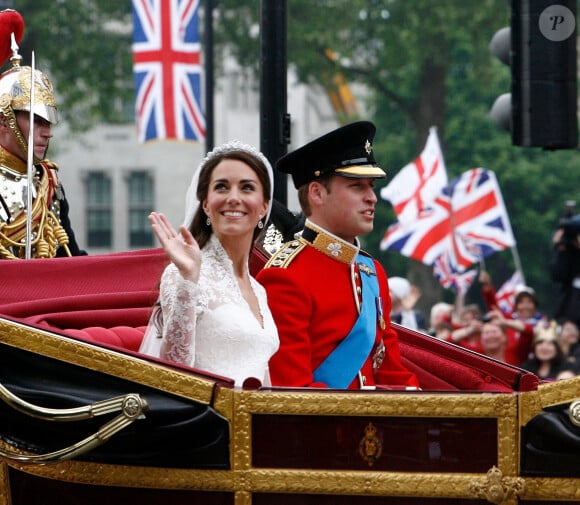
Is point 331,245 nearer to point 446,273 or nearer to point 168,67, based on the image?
point 168,67

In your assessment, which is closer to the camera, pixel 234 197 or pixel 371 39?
pixel 234 197

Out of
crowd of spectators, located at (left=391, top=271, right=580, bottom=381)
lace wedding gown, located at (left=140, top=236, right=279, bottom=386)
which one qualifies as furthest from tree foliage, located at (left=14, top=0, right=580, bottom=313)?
lace wedding gown, located at (left=140, top=236, right=279, bottom=386)

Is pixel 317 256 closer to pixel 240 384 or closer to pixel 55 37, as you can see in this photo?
pixel 240 384

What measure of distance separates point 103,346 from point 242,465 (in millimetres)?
561

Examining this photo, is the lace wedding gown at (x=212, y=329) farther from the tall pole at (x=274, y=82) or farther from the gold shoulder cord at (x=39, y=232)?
the tall pole at (x=274, y=82)

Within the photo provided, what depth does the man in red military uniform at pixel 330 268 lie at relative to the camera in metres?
5.17

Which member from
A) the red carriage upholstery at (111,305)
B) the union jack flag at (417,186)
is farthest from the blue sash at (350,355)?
the union jack flag at (417,186)

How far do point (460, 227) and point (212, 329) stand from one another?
41.9 ft

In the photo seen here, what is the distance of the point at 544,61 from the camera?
24.6 feet

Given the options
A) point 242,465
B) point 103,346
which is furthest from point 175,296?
point 242,465

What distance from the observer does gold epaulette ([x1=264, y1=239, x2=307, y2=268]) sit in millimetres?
5277

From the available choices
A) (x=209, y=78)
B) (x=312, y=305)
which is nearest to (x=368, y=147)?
(x=312, y=305)

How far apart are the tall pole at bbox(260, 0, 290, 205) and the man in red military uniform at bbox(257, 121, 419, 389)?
1.44 meters

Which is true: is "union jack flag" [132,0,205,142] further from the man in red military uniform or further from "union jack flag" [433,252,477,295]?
the man in red military uniform
